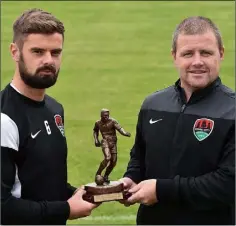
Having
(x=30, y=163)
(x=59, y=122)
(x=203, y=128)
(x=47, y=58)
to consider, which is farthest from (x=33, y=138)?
(x=203, y=128)

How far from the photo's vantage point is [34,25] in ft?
12.8

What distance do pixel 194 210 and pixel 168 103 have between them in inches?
25.8

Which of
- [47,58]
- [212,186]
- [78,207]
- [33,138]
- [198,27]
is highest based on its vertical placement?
[198,27]

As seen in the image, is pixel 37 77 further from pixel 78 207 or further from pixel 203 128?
pixel 203 128

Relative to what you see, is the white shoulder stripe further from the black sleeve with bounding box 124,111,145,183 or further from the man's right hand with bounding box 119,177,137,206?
the black sleeve with bounding box 124,111,145,183

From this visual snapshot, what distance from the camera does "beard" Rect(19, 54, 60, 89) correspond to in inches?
155

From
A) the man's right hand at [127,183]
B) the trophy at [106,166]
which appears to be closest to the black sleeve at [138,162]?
the man's right hand at [127,183]

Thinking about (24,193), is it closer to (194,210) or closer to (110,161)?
(110,161)

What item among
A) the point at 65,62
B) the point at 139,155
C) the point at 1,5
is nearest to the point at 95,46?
the point at 65,62

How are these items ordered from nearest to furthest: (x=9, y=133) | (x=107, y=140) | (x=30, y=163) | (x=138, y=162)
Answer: (x=9, y=133) → (x=30, y=163) → (x=107, y=140) → (x=138, y=162)

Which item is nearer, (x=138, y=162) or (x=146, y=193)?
(x=146, y=193)

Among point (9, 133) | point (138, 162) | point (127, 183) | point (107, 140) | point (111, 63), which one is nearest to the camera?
point (9, 133)

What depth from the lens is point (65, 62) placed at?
621 inches

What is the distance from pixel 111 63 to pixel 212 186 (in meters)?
12.0
